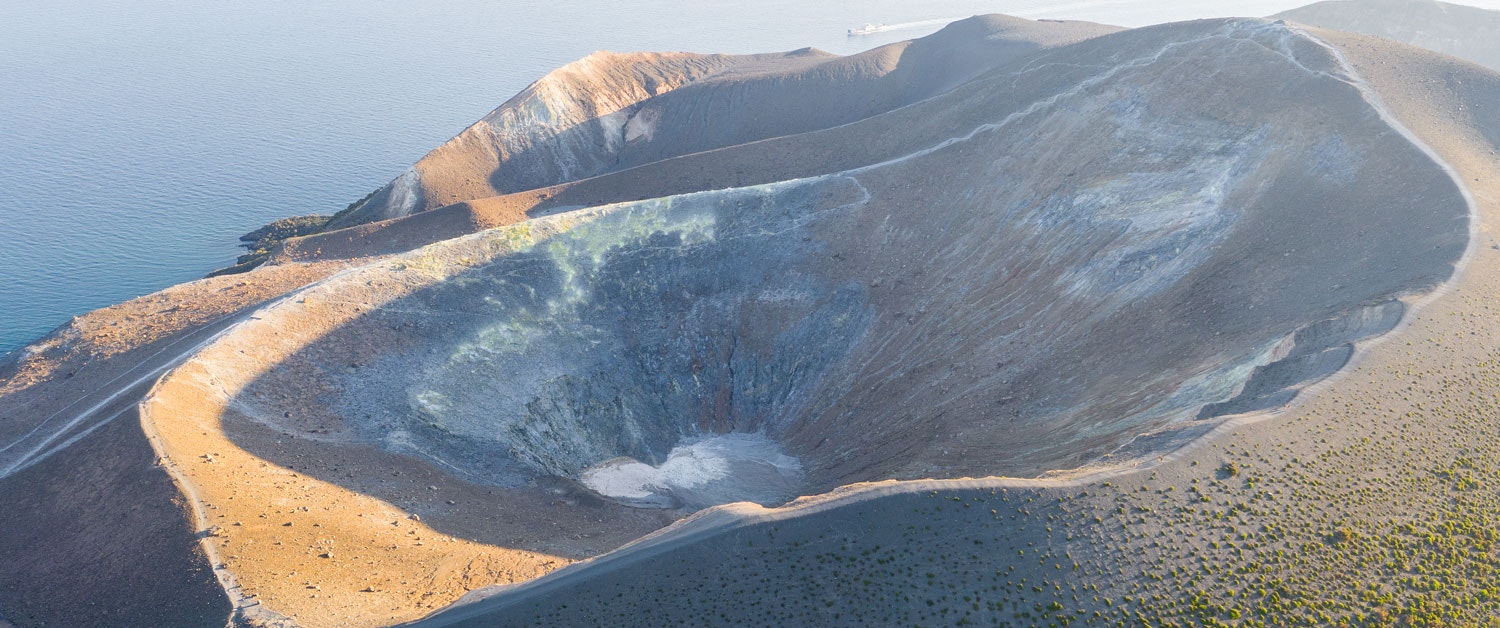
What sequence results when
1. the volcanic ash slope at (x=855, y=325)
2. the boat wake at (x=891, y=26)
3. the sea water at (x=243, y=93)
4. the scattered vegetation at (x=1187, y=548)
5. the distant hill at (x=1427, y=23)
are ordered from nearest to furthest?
the scattered vegetation at (x=1187, y=548) → the volcanic ash slope at (x=855, y=325) → the sea water at (x=243, y=93) → the distant hill at (x=1427, y=23) → the boat wake at (x=891, y=26)

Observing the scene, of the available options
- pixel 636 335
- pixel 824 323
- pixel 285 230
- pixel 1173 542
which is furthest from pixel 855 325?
pixel 285 230

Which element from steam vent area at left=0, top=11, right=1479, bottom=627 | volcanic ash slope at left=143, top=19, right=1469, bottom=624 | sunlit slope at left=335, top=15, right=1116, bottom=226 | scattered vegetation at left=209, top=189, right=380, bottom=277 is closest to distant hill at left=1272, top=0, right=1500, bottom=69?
sunlit slope at left=335, top=15, right=1116, bottom=226

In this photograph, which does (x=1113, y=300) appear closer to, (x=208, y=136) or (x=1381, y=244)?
(x=1381, y=244)

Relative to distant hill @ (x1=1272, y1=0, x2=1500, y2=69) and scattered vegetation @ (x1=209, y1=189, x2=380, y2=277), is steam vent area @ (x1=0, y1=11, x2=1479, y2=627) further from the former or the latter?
distant hill @ (x1=1272, y1=0, x2=1500, y2=69)

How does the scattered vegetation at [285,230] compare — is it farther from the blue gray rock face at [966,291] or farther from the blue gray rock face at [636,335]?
the blue gray rock face at [636,335]

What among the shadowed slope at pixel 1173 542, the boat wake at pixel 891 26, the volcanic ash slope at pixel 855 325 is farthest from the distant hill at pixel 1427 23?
the shadowed slope at pixel 1173 542

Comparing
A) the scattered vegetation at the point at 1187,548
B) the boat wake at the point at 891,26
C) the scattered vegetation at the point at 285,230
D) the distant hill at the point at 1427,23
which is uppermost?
the boat wake at the point at 891,26

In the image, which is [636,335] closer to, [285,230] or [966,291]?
[966,291]
